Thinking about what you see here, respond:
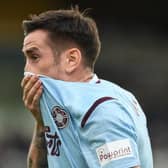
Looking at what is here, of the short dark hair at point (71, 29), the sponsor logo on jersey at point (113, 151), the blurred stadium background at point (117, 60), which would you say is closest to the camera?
the sponsor logo on jersey at point (113, 151)

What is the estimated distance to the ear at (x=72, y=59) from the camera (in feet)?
9.35

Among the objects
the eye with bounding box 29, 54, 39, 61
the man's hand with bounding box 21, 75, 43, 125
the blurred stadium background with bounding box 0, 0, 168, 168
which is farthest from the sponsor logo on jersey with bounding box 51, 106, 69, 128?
the blurred stadium background with bounding box 0, 0, 168, 168

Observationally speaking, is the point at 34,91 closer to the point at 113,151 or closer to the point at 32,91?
the point at 32,91

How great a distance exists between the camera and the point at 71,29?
2979mm

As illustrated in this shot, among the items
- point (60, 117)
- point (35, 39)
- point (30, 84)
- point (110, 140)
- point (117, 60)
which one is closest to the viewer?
point (110, 140)

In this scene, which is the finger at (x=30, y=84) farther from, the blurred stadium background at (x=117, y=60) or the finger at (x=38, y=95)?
the blurred stadium background at (x=117, y=60)

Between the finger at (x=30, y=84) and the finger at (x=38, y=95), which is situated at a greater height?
the finger at (x=30, y=84)

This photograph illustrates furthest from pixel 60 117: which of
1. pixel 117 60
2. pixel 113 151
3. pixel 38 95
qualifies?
pixel 117 60

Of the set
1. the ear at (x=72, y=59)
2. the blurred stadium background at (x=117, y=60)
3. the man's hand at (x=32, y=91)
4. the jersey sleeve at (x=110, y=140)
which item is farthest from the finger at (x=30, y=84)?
the blurred stadium background at (x=117, y=60)

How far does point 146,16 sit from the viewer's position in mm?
12195

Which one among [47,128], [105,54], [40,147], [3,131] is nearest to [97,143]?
[47,128]

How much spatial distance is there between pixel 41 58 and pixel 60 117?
280 mm

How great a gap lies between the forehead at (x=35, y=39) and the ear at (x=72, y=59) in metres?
0.11

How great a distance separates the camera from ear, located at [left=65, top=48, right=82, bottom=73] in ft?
9.35
